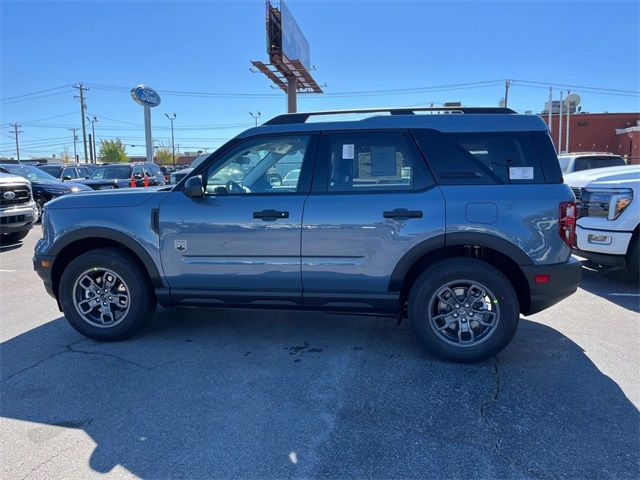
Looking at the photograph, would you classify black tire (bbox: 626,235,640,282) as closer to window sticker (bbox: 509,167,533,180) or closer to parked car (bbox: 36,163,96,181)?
window sticker (bbox: 509,167,533,180)

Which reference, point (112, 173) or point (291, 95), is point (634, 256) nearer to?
point (112, 173)

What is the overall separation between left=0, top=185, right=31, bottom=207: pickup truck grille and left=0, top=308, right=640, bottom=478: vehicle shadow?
5.99m

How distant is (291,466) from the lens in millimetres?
2514

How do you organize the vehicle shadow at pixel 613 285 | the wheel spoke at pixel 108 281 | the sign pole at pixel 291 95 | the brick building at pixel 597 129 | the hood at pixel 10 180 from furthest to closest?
1. the brick building at pixel 597 129
2. the sign pole at pixel 291 95
3. the hood at pixel 10 180
4. the vehicle shadow at pixel 613 285
5. the wheel spoke at pixel 108 281

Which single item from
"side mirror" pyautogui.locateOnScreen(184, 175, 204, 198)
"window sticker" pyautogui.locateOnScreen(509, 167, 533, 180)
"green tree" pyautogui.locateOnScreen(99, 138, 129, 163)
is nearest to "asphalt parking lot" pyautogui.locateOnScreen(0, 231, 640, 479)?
"side mirror" pyautogui.locateOnScreen(184, 175, 204, 198)

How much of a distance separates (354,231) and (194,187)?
1.38 metres

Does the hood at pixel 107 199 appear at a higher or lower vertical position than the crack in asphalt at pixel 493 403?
higher

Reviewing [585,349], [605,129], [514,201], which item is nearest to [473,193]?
[514,201]

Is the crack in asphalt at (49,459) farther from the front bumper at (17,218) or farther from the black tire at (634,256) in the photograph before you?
the front bumper at (17,218)

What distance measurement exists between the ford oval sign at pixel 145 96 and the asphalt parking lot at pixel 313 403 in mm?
25029

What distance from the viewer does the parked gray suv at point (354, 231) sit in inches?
142

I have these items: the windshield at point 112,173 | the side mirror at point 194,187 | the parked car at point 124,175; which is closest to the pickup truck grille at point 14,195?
the parked car at point 124,175

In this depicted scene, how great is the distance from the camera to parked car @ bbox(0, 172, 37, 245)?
905 centimetres

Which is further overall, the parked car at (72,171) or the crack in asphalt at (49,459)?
the parked car at (72,171)
